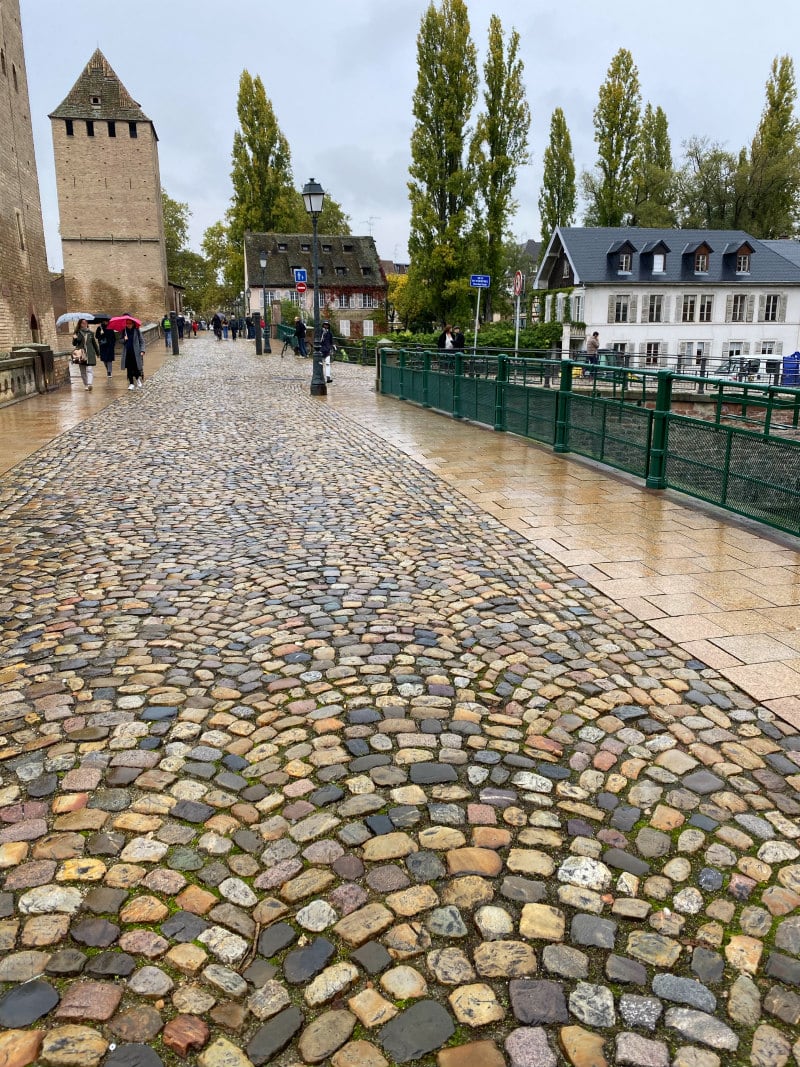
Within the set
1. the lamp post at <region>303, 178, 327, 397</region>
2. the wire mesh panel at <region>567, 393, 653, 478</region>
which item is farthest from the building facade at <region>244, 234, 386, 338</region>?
the wire mesh panel at <region>567, 393, 653, 478</region>

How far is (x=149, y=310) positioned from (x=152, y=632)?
192 ft

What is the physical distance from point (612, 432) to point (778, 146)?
53.0 metres

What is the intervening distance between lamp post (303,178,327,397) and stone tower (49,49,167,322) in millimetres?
40732

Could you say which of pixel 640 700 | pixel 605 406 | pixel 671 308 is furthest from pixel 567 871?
pixel 671 308

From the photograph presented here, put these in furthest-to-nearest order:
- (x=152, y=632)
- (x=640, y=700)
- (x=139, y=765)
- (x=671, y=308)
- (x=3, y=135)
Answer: (x=671, y=308) < (x=3, y=135) < (x=152, y=632) < (x=640, y=700) < (x=139, y=765)

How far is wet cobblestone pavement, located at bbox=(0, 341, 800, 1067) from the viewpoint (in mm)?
2281

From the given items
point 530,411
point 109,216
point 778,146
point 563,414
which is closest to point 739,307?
point 778,146

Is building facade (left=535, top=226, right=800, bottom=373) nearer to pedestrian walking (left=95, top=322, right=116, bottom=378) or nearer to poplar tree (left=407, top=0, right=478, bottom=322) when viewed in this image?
poplar tree (left=407, top=0, right=478, bottom=322)

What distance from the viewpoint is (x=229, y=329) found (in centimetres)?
6116

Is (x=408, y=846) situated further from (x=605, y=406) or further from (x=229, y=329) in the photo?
(x=229, y=329)

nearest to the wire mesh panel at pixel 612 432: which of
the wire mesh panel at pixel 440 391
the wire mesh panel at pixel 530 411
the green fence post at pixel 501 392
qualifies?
the wire mesh panel at pixel 530 411

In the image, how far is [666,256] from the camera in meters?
49.3

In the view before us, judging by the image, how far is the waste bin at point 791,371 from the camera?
103ft

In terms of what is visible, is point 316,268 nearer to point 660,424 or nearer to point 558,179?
point 660,424
